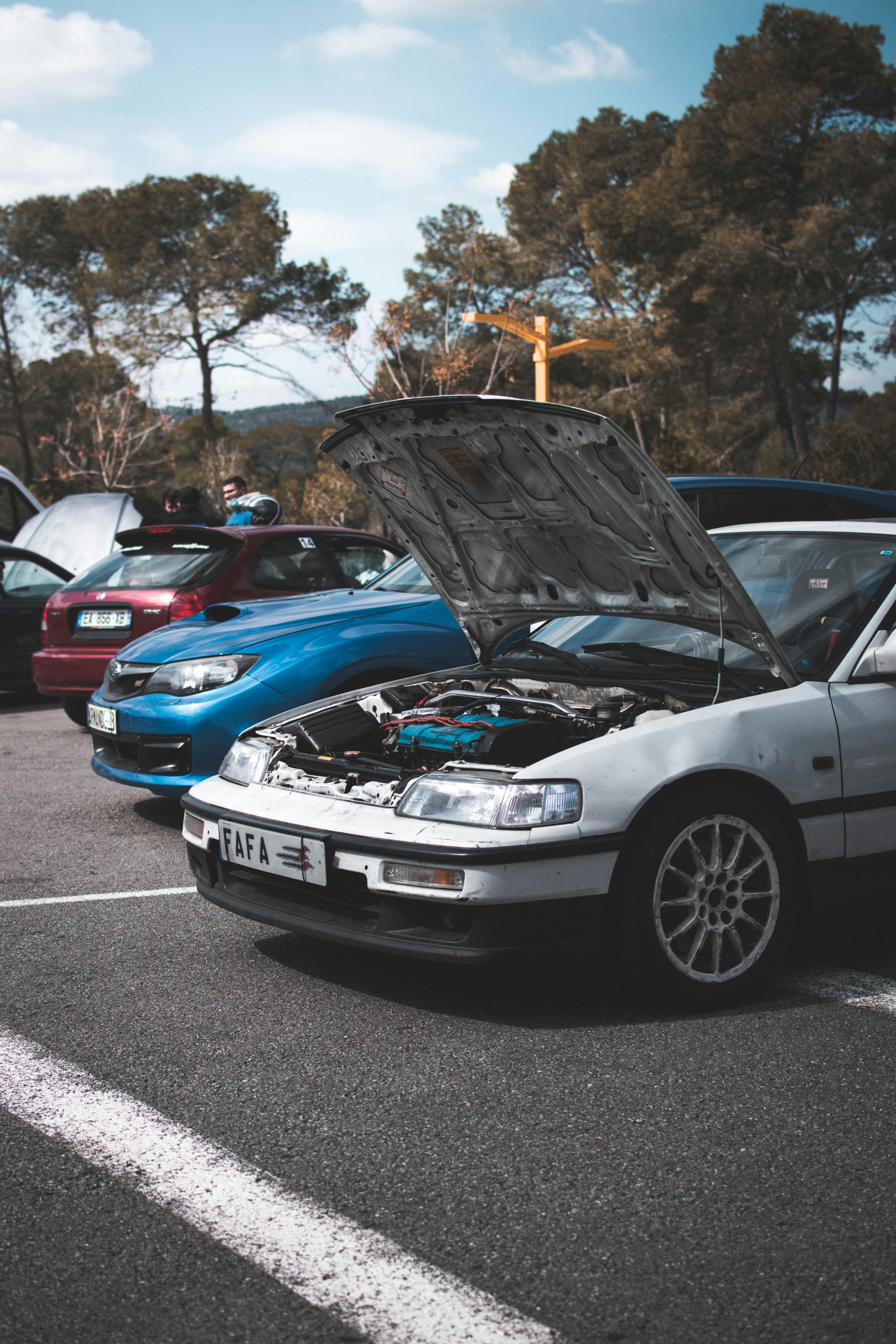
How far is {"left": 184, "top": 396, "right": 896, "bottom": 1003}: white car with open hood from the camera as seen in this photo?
293cm

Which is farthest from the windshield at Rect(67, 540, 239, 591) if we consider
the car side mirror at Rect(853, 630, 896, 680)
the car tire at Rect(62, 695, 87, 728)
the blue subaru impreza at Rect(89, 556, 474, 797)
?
the car side mirror at Rect(853, 630, 896, 680)

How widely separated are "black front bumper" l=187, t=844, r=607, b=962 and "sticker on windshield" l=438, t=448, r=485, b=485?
138 cm

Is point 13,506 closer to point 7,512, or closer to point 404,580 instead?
point 7,512

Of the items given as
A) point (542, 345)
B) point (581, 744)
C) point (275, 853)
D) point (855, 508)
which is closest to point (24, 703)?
point (855, 508)

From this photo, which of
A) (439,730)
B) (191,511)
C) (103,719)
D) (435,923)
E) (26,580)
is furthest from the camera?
(26,580)

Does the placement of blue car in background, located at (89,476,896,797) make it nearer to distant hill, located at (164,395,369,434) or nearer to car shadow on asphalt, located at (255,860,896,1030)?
car shadow on asphalt, located at (255,860,896,1030)

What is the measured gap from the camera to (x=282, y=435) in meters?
72.2

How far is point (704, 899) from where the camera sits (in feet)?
10.2

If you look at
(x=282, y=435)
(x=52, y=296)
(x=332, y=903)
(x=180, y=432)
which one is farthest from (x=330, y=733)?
(x=282, y=435)

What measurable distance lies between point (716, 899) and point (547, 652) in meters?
1.27

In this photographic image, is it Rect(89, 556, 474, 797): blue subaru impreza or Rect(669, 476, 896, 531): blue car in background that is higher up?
Rect(669, 476, 896, 531): blue car in background

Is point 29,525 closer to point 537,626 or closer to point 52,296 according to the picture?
point 537,626

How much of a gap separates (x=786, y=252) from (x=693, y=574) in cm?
2529

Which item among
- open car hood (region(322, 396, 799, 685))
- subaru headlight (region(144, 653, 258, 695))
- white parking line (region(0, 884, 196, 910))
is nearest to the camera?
open car hood (region(322, 396, 799, 685))
